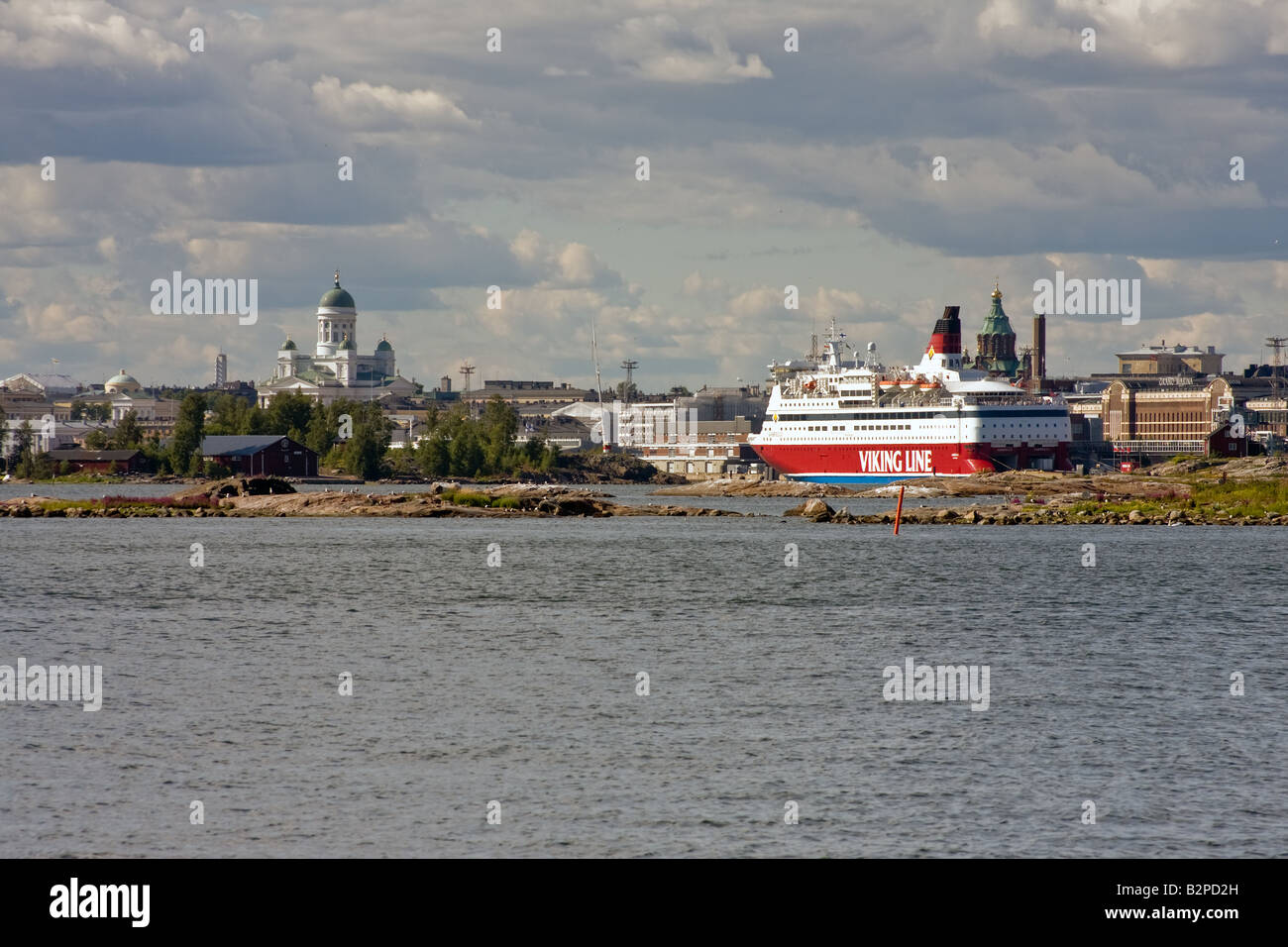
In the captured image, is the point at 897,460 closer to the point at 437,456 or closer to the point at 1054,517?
the point at 437,456

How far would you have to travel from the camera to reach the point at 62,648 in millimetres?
35219

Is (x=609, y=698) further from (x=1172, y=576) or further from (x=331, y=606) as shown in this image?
(x=1172, y=576)

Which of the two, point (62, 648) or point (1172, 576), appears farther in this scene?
point (1172, 576)

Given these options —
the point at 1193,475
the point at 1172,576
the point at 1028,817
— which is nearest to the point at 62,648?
the point at 1028,817

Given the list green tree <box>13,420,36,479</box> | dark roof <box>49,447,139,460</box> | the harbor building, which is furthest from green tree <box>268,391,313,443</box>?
green tree <box>13,420,36,479</box>

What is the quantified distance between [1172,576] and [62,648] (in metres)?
34.9

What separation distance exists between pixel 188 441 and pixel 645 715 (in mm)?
136509

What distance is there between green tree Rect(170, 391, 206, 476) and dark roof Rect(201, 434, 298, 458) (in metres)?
2.54

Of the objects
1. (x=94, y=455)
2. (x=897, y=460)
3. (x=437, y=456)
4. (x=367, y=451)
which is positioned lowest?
(x=897, y=460)

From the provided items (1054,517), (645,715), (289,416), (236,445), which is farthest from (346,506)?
(289,416)

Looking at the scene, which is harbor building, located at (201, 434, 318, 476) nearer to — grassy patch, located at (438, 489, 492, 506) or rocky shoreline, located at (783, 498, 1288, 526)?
grassy patch, located at (438, 489, 492, 506)

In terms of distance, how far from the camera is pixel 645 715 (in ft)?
87.7

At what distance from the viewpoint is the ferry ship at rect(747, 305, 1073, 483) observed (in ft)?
449
